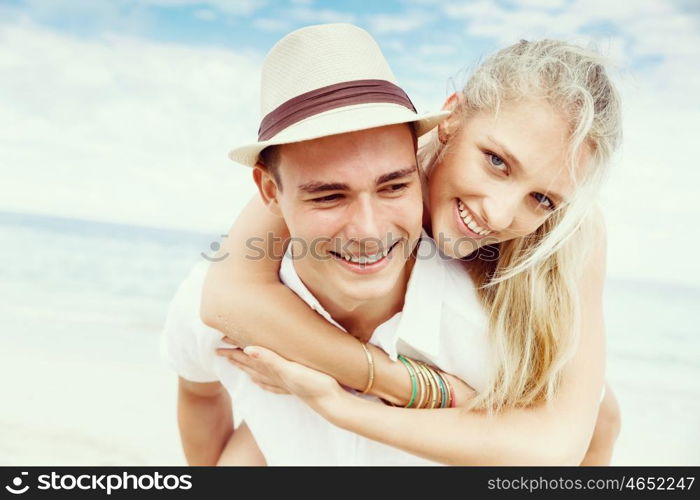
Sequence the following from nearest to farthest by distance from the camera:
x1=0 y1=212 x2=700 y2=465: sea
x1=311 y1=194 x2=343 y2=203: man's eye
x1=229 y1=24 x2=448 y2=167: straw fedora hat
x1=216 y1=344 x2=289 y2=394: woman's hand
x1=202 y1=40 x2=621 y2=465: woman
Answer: x1=229 y1=24 x2=448 y2=167: straw fedora hat
x1=311 y1=194 x2=343 y2=203: man's eye
x1=202 y1=40 x2=621 y2=465: woman
x1=216 y1=344 x2=289 y2=394: woman's hand
x1=0 y1=212 x2=700 y2=465: sea

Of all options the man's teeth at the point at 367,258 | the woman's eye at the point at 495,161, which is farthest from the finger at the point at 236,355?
the woman's eye at the point at 495,161

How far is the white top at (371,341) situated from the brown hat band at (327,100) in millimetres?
756

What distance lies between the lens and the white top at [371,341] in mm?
2807

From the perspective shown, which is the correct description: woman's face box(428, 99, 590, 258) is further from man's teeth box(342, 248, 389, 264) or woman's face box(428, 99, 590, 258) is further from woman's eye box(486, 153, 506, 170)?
man's teeth box(342, 248, 389, 264)

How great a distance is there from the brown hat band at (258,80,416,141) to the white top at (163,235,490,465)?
2.48 feet

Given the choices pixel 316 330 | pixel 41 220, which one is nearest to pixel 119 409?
pixel 316 330

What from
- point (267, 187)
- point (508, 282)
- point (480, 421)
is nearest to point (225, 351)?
point (267, 187)

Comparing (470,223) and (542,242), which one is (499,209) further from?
(542,242)

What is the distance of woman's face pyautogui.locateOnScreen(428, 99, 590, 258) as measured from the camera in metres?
2.44

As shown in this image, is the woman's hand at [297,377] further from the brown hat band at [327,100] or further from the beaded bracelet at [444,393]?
the brown hat band at [327,100]

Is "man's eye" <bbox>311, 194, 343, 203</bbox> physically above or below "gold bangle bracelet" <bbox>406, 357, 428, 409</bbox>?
above

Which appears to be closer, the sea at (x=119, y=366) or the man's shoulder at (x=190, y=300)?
the man's shoulder at (x=190, y=300)

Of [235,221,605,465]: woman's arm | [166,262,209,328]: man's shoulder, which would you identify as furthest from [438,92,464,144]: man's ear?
[166,262,209,328]: man's shoulder
